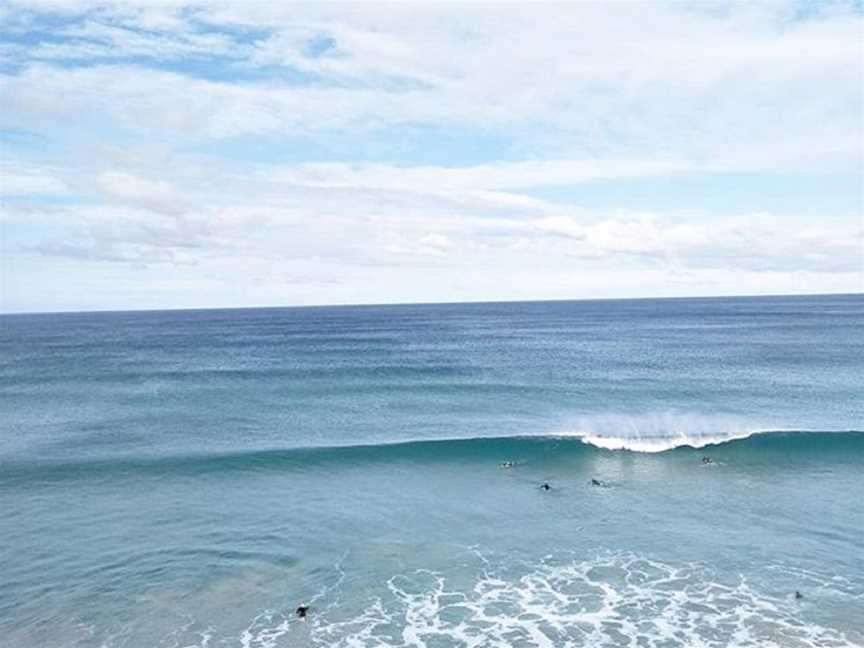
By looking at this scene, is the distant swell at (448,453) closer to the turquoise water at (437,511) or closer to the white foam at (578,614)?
the turquoise water at (437,511)

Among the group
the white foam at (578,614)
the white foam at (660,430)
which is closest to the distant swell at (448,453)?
the white foam at (660,430)

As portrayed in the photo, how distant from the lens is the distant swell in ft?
144

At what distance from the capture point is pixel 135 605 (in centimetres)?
2620

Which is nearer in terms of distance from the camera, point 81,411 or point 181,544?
point 181,544

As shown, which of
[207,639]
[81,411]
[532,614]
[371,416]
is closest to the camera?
[207,639]

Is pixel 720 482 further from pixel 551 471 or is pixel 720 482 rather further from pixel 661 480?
pixel 551 471

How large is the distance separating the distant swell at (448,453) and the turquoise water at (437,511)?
211mm

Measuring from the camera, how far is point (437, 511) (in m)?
36.4

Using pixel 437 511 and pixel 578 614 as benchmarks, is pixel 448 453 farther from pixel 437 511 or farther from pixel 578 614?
pixel 578 614

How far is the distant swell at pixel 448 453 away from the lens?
44.0 meters

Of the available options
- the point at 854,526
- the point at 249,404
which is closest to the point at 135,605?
the point at 854,526

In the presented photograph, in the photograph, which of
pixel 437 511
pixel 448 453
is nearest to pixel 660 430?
pixel 448 453

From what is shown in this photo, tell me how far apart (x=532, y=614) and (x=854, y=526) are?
55.7 ft

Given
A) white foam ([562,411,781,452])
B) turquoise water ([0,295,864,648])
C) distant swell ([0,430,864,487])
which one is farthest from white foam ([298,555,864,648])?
white foam ([562,411,781,452])
